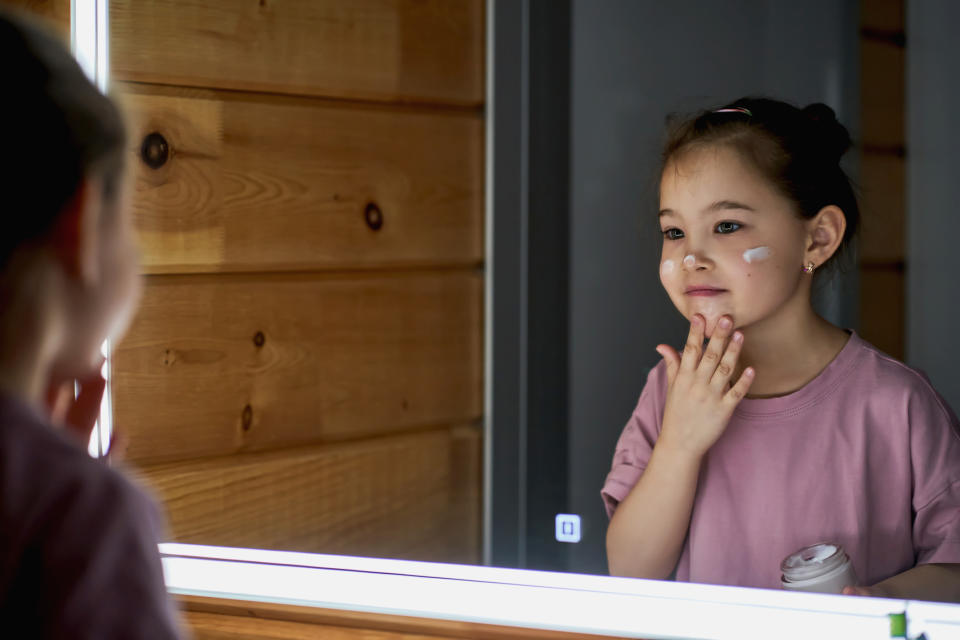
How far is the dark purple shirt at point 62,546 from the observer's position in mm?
276

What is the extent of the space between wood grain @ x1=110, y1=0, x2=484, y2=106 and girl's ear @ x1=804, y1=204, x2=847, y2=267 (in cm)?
42

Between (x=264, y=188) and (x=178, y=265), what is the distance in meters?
0.12

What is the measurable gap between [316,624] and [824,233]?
47 centimetres

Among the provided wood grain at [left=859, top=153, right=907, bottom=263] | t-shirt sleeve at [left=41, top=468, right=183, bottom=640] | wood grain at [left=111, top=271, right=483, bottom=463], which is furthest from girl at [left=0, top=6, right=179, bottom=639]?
wood grain at [left=859, top=153, right=907, bottom=263]

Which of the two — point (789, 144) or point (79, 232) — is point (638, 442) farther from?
point (79, 232)

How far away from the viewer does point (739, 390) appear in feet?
2.31

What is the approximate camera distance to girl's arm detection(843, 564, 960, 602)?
0.58m

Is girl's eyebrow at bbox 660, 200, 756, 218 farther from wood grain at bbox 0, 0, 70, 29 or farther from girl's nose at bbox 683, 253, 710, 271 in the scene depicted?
wood grain at bbox 0, 0, 70, 29

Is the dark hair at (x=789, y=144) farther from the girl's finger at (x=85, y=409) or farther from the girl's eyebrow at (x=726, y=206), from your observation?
the girl's finger at (x=85, y=409)

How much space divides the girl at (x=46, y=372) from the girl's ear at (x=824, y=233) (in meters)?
0.56

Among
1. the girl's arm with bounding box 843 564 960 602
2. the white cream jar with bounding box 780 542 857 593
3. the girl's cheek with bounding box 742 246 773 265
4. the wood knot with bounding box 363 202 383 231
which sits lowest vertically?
the girl's arm with bounding box 843 564 960 602

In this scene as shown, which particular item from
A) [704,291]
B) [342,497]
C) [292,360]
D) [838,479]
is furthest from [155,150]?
[838,479]

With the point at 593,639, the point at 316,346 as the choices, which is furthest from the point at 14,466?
the point at 316,346

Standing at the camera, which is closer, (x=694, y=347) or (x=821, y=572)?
(x=821, y=572)
